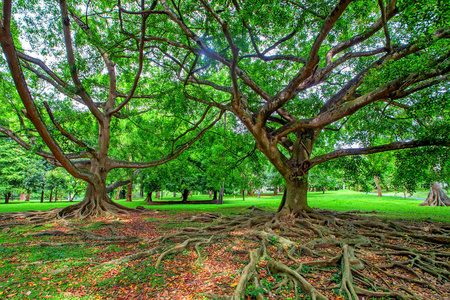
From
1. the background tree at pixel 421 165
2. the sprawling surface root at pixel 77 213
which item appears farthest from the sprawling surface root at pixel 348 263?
the sprawling surface root at pixel 77 213

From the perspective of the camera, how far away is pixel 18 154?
80.9ft

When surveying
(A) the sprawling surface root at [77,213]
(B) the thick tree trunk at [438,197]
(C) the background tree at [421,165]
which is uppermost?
(C) the background tree at [421,165]

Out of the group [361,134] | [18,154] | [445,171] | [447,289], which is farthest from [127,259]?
[18,154]

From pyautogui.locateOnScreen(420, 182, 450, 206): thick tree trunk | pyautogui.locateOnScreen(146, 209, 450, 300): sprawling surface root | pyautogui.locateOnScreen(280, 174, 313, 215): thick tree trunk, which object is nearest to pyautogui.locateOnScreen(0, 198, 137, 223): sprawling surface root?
pyautogui.locateOnScreen(146, 209, 450, 300): sprawling surface root

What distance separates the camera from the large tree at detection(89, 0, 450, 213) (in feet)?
17.8

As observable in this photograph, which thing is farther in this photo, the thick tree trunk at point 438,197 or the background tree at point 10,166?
the background tree at point 10,166

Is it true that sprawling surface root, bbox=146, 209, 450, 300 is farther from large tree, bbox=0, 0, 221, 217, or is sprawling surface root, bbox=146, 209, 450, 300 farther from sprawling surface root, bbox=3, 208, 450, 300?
large tree, bbox=0, 0, 221, 217

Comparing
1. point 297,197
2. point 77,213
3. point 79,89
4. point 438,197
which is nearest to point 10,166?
point 77,213

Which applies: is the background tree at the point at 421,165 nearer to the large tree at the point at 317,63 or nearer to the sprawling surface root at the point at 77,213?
the large tree at the point at 317,63

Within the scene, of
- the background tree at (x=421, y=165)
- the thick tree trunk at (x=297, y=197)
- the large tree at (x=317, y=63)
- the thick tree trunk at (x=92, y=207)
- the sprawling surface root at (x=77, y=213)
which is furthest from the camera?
the thick tree trunk at (x=92, y=207)

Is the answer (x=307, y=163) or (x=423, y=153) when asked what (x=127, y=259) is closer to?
(x=307, y=163)

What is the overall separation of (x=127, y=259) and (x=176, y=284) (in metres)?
1.70

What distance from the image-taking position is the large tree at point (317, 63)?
5.43 metres

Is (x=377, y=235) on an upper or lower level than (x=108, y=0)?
lower
